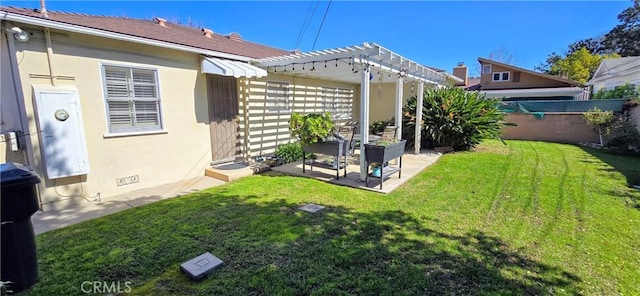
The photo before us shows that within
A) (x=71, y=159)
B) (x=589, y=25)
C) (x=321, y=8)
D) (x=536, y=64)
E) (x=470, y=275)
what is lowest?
(x=470, y=275)

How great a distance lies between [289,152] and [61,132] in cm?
556

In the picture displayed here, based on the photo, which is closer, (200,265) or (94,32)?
(200,265)

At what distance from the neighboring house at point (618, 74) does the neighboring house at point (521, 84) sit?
1846 millimetres

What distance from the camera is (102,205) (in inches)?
A: 216

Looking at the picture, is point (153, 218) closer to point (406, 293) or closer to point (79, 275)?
point (79, 275)

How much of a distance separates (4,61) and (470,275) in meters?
7.85

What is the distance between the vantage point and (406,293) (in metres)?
2.79

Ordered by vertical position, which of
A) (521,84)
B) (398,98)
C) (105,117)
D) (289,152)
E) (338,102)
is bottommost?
(289,152)

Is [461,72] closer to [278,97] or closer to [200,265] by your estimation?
[278,97]

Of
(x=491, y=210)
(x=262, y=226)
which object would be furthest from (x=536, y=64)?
(x=262, y=226)

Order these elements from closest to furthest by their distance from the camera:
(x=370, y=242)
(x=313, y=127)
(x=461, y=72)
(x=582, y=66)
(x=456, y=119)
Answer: (x=370, y=242)
(x=313, y=127)
(x=456, y=119)
(x=461, y=72)
(x=582, y=66)

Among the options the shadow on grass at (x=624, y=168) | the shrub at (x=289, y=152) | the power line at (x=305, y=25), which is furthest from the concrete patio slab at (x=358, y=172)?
the power line at (x=305, y=25)

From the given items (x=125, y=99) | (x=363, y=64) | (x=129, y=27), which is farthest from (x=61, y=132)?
(x=363, y=64)

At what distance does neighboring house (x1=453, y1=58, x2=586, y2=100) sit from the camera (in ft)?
76.5
